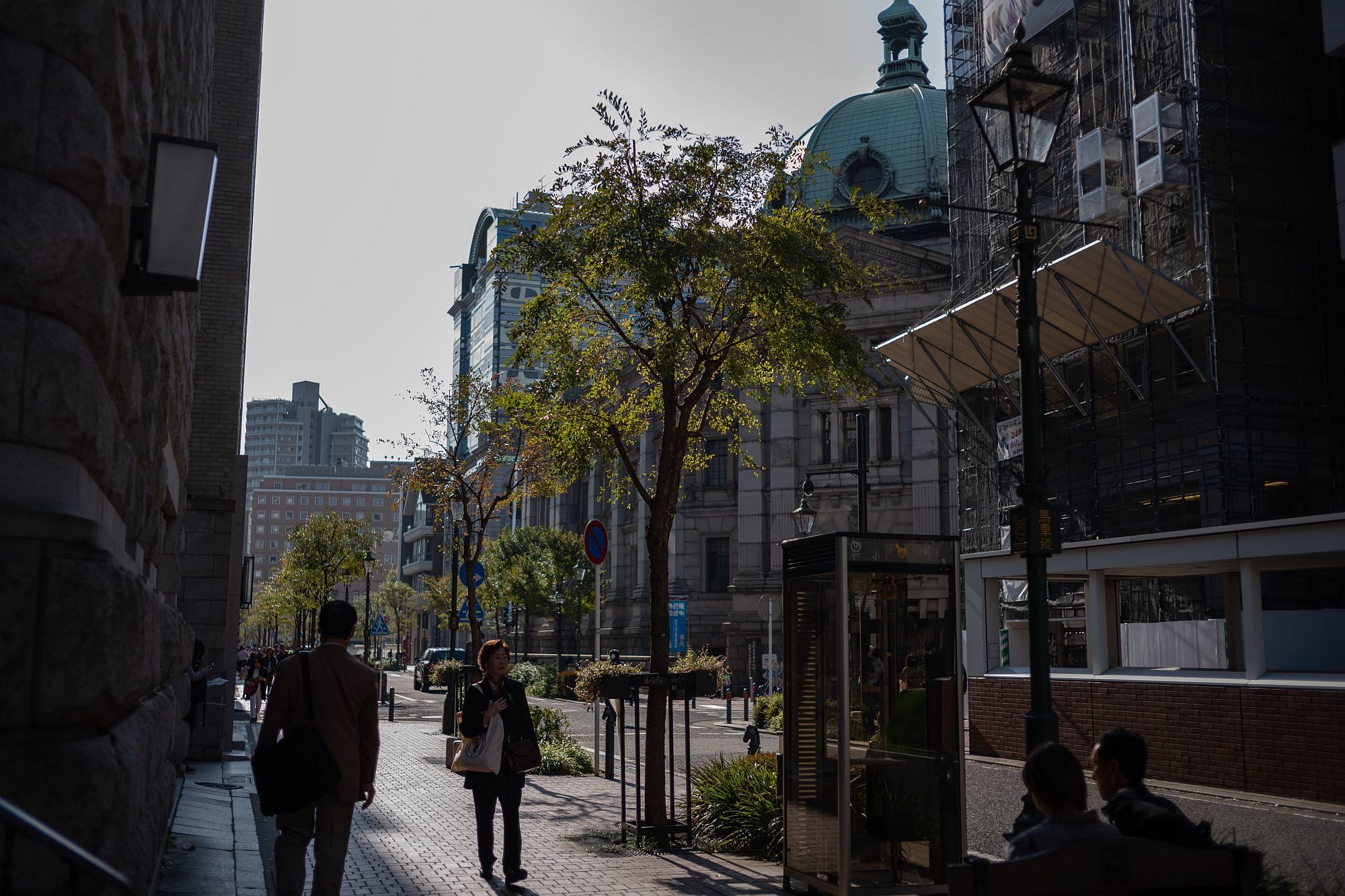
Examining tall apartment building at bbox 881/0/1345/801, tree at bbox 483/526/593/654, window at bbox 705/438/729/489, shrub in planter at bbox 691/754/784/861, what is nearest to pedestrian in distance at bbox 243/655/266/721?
tree at bbox 483/526/593/654

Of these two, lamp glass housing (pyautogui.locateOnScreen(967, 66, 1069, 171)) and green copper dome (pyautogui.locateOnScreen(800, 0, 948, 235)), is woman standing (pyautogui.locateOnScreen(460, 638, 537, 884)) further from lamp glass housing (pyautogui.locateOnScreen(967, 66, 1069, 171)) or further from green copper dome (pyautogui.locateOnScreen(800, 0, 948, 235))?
green copper dome (pyautogui.locateOnScreen(800, 0, 948, 235))

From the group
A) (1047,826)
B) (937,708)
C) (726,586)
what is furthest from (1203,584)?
(726,586)

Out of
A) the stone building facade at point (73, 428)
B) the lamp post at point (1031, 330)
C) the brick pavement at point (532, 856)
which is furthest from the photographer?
the brick pavement at point (532, 856)

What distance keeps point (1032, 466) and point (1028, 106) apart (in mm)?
3055

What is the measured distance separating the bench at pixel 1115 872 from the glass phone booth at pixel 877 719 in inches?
182

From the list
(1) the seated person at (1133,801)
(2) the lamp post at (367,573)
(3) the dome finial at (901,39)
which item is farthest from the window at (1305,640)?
(3) the dome finial at (901,39)

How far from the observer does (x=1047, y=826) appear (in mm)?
4887

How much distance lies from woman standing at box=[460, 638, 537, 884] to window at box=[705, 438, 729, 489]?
48.3m

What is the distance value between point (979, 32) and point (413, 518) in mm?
123926

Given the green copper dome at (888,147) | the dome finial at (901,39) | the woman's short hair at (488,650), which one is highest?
the dome finial at (901,39)

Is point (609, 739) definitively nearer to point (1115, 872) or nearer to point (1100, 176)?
point (1115, 872)

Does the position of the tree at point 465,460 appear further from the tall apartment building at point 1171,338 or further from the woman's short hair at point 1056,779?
the woman's short hair at point 1056,779

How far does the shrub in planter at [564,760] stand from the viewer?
19844 mm

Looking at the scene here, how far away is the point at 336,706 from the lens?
24.0ft
